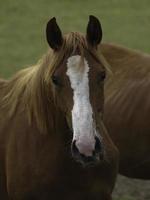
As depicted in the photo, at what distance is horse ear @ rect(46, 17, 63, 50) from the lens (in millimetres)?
3725

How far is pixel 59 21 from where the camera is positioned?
14.3 meters

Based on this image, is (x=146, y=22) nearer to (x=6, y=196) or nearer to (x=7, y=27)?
(x=7, y=27)

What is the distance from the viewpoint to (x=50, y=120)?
3.93 meters

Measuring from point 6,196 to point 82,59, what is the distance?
1265mm

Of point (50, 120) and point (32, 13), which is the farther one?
point (32, 13)

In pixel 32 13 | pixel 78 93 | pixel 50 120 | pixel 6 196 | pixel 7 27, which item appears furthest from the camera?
pixel 32 13

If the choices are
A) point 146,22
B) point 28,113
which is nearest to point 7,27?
point 146,22

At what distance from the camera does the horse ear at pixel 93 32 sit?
374cm

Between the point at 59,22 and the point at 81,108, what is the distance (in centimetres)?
1077

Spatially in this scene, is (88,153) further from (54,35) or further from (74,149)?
(54,35)

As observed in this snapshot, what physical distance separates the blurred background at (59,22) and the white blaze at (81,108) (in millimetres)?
6862

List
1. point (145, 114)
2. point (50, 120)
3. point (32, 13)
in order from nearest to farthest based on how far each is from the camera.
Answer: point (50, 120) → point (145, 114) → point (32, 13)

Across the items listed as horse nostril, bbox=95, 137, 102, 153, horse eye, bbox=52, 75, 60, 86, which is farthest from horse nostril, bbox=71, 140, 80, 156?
horse eye, bbox=52, 75, 60, 86

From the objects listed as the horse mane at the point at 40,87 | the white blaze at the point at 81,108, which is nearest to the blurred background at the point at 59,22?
the horse mane at the point at 40,87
